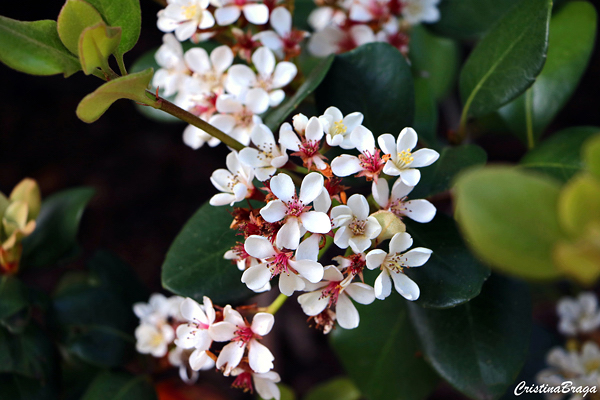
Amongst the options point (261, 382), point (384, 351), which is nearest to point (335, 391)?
point (384, 351)

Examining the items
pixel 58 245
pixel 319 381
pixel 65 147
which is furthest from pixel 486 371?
pixel 65 147

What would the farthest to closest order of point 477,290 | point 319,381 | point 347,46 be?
point 319,381, point 347,46, point 477,290

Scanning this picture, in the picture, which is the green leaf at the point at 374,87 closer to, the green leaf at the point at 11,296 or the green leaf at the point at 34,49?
the green leaf at the point at 34,49

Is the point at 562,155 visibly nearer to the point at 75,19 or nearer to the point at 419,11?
the point at 419,11

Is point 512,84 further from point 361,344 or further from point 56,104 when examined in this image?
point 56,104

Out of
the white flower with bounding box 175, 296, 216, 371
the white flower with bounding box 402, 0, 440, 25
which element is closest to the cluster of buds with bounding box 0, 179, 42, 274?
the white flower with bounding box 175, 296, 216, 371

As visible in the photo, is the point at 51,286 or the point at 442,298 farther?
the point at 51,286

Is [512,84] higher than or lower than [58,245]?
higher
